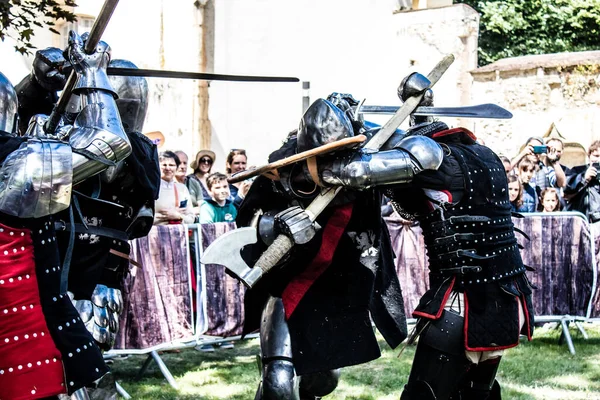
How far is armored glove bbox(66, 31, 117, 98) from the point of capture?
3004 mm

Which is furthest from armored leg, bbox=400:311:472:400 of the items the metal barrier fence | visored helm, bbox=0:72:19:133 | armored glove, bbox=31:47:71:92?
the metal barrier fence

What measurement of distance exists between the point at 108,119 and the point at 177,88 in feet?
43.7

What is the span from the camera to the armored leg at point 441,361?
12.0 ft

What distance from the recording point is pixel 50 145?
108 inches

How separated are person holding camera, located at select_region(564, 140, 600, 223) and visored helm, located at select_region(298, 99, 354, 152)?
4877 millimetres

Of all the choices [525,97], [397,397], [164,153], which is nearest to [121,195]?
[397,397]

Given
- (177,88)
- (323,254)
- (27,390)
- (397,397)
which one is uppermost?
(177,88)

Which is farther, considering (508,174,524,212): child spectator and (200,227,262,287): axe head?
(508,174,524,212): child spectator

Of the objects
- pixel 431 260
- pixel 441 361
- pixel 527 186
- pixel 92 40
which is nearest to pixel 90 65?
pixel 92 40

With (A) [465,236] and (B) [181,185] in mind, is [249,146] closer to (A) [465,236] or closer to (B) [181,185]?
(B) [181,185]

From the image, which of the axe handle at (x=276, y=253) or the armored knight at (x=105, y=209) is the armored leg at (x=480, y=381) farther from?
the armored knight at (x=105, y=209)

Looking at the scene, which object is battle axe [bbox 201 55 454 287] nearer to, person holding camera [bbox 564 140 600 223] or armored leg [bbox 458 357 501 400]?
armored leg [bbox 458 357 501 400]

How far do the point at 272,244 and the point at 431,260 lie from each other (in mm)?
728

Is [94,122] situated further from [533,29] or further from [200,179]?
[533,29]
